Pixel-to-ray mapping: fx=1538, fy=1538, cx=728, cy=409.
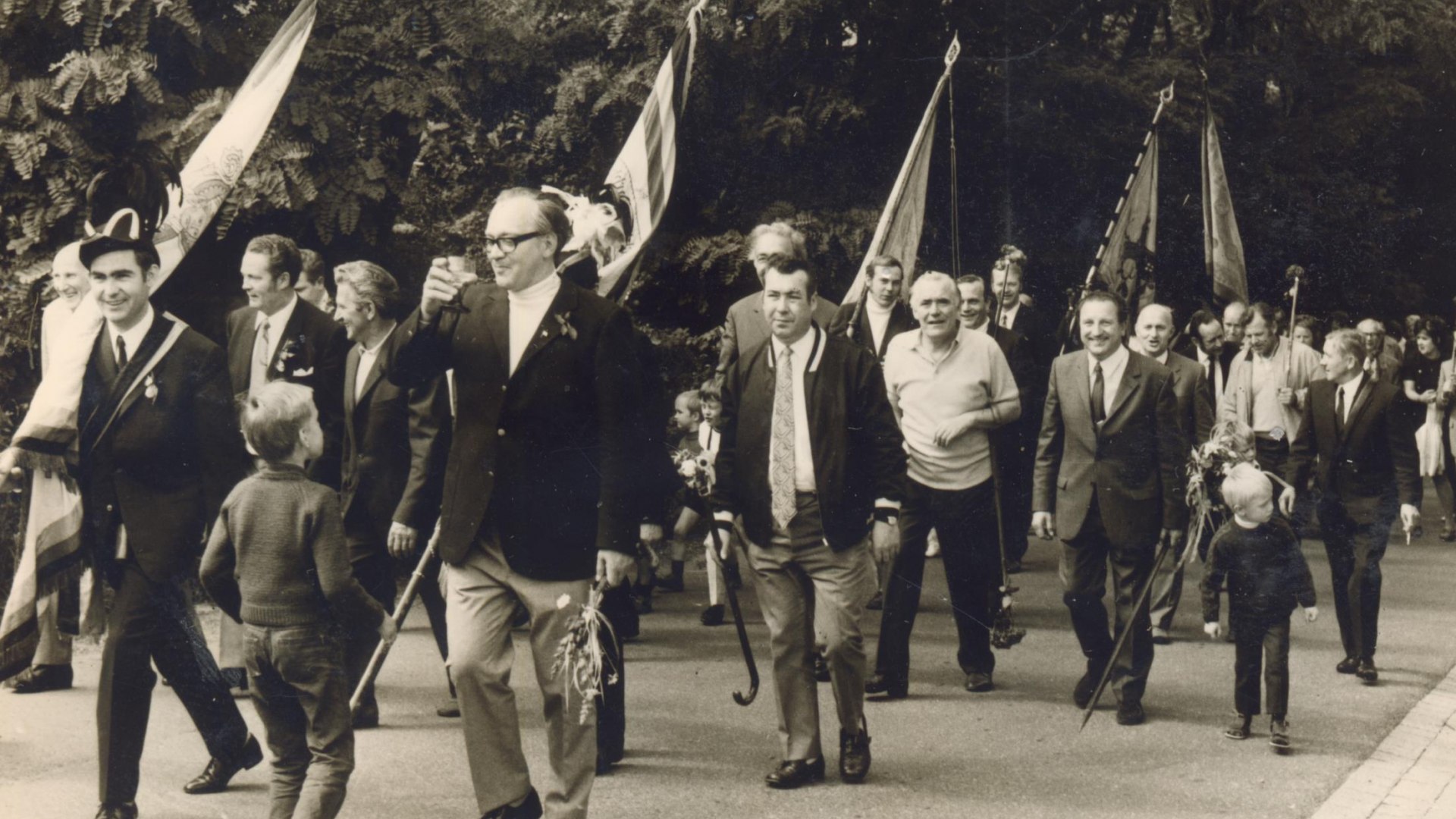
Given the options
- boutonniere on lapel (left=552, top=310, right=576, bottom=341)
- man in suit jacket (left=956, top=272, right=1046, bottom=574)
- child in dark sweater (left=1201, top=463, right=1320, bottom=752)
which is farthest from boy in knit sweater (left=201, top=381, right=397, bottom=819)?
man in suit jacket (left=956, top=272, right=1046, bottom=574)

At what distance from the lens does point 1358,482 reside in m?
8.09

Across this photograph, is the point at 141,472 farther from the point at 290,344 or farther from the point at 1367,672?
the point at 1367,672

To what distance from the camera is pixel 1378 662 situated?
8.54m

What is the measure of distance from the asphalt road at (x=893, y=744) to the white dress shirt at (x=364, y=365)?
1500mm

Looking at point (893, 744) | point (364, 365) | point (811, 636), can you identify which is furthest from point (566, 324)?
point (893, 744)

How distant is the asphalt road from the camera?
5.72 metres

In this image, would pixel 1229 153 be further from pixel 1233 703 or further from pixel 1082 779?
pixel 1082 779

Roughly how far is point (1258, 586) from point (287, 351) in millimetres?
4338

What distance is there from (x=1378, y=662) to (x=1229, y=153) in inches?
293

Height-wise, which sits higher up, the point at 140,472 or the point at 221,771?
the point at 140,472

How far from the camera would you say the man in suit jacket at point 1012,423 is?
9023 millimetres

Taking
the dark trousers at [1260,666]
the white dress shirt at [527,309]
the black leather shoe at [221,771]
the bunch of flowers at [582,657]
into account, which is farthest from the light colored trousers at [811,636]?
the black leather shoe at [221,771]

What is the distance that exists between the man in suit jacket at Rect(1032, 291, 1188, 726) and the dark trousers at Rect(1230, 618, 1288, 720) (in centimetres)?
43

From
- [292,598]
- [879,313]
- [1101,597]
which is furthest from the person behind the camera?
[879,313]
